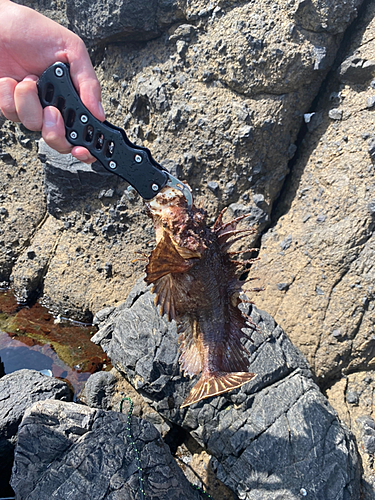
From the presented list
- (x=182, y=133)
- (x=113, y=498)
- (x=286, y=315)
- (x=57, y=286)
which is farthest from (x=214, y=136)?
(x=113, y=498)

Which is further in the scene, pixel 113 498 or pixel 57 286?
pixel 57 286

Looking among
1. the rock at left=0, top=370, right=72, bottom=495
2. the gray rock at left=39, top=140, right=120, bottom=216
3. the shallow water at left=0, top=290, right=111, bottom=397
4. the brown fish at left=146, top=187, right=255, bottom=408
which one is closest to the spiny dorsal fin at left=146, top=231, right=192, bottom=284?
the brown fish at left=146, top=187, right=255, bottom=408

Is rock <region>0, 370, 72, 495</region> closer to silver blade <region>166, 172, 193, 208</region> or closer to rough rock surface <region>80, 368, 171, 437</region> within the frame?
rough rock surface <region>80, 368, 171, 437</region>

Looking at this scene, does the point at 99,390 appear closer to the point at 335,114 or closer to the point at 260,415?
the point at 260,415

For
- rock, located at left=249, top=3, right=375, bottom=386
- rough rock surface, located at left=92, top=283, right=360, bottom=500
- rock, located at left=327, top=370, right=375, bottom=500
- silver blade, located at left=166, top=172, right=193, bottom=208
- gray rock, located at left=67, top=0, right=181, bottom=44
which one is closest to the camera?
silver blade, located at left=166, top=172, right=193, bottom=208

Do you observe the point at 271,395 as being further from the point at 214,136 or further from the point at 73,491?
the point at 214,136
